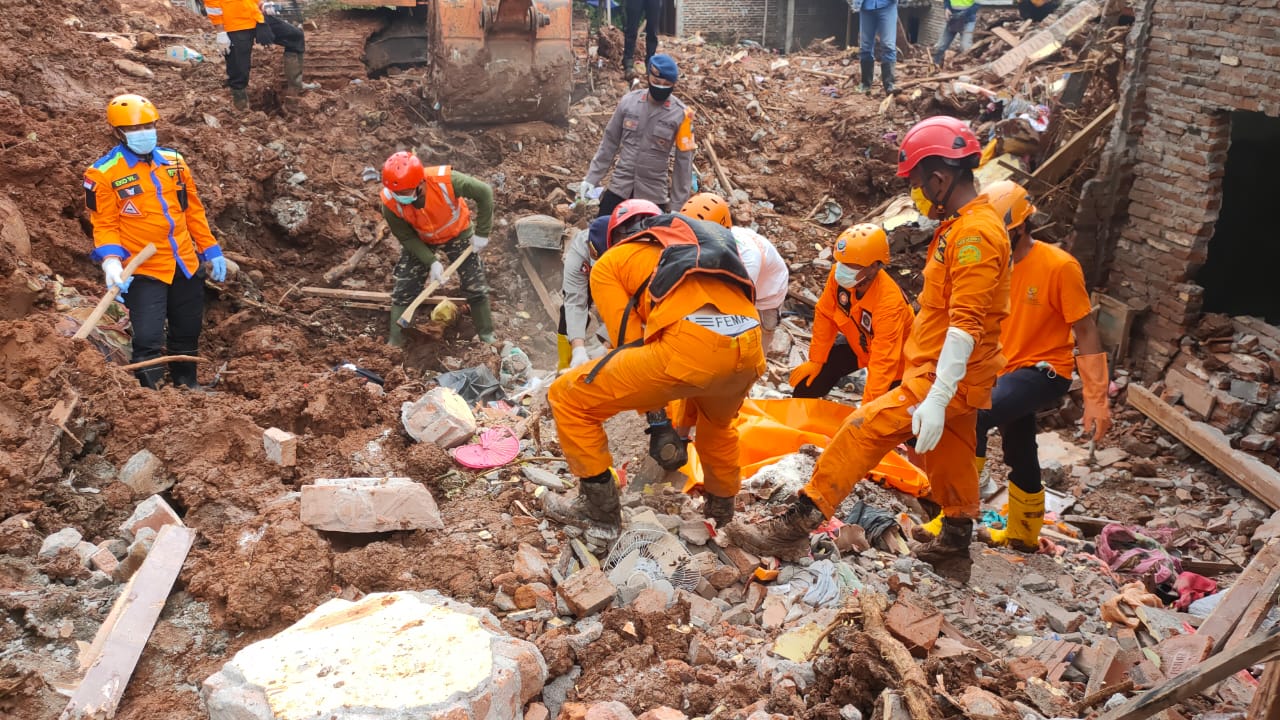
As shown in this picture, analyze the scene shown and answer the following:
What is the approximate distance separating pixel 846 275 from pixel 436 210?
10.3 ft

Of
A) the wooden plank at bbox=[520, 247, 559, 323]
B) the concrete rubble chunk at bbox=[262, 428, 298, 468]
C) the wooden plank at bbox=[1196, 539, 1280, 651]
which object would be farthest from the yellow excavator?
the wooden plank at bbox=[1196, 539, 1280, 651]

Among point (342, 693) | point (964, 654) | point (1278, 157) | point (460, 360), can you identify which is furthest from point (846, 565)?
point (1278, 157)

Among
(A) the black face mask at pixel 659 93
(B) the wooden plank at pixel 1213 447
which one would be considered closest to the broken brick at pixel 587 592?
(A) the black face mask at pixel 659 93

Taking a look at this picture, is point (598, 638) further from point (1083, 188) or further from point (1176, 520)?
point (1083, 188)

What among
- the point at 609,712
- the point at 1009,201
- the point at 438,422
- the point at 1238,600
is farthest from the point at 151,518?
the point at 1238,600

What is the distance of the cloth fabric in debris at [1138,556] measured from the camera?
4.92 m

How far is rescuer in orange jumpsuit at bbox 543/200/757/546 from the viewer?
3660mm

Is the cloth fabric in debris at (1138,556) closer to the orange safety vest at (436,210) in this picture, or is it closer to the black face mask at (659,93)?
the black face mask at (659,93)

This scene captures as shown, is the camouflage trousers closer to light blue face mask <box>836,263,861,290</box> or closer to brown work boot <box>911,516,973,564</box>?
light blue face mask <box>836,263,861,290</box>

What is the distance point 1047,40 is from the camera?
11.1 metres

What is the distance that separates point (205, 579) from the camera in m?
3.54

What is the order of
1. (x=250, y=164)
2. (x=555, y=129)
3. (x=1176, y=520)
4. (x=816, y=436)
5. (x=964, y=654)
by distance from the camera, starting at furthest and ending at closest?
(x=555, y=129), (x=250, y=164), (x=1176, y=520), (x=816, y=436), (x=964, y=654)

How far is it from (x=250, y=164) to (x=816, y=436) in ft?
17.9

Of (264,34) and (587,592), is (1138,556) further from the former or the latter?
(264,34)
